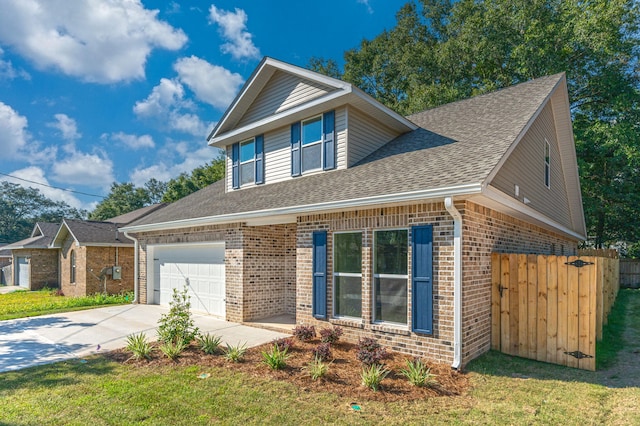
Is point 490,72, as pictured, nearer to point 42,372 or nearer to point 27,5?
point 27,5

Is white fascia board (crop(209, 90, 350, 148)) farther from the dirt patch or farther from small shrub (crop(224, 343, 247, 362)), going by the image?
small shrub (crop(224, 343, 247, 362))

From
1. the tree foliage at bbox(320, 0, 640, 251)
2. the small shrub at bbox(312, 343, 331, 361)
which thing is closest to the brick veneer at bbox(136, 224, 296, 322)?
the small shrub at bbox(312, 343, 331, 361)

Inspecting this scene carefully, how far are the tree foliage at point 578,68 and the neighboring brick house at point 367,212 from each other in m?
9.52

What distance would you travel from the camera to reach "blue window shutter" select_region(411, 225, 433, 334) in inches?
230

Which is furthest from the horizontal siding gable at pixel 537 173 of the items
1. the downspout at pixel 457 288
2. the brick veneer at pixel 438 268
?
the downspout at pixel 457 288

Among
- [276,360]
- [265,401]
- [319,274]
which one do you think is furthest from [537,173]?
[265,401]

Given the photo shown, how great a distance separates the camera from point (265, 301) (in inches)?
373

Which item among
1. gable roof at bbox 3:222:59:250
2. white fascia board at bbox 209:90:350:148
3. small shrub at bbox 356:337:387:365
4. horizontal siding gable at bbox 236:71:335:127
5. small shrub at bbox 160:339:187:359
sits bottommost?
small shrub at bbox 160:339:187:359

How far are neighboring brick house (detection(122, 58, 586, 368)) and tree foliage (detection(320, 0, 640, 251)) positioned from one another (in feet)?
31.2

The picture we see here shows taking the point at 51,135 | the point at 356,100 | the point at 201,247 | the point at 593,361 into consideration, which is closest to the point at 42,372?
the point at 201,247

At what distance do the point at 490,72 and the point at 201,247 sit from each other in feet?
69.5

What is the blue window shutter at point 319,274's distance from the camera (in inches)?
289

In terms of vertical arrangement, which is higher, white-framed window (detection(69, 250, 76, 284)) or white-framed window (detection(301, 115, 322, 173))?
white-framed window (detection(301, 115, 322, 173))

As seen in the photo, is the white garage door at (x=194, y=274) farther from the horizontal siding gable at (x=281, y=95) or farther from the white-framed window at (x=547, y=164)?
the white-framed window at (x=547, y=164)
